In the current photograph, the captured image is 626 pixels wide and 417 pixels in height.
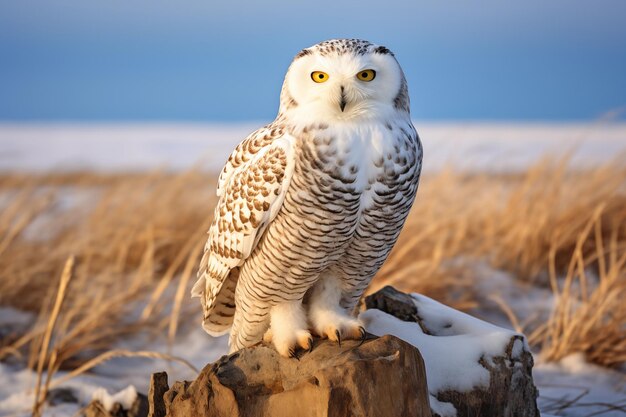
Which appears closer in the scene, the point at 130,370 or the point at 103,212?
the point at 130,370

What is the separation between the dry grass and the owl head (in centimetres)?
189

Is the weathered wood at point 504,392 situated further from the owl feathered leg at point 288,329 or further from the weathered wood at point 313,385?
the owl feathered leg at point 288,329

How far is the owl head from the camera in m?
2.02

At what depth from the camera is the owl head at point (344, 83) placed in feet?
6.63

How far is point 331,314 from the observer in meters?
2.41

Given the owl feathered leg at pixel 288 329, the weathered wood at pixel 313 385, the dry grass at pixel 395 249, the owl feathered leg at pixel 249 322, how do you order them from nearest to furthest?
1. the weathered wood at pixel 313 385
2. the owl feathered leg at pixel 288 329
3. the owl feathered leg at pixel 249 322
4. the dry grass at pixel 395 249

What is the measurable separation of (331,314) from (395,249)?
8.71 ft

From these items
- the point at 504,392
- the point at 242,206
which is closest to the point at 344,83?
the point at 242,206

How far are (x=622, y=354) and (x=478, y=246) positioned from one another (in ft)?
5.95

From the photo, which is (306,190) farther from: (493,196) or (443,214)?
(493,196)

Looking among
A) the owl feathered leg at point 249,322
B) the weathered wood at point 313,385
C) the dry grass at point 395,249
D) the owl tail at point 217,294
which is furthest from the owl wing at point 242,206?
the dry grass at point 395,249

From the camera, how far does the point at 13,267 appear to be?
4.39 metres

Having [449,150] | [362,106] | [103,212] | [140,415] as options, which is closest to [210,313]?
[140,415]

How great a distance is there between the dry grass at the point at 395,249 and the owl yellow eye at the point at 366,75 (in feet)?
6.37
